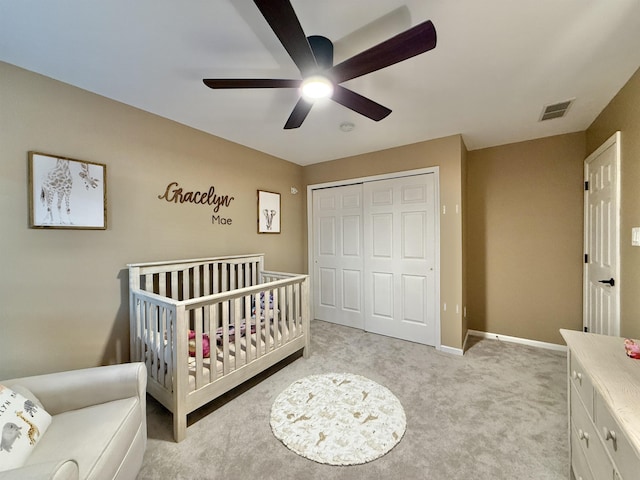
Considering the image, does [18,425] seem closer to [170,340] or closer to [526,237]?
[170,340]

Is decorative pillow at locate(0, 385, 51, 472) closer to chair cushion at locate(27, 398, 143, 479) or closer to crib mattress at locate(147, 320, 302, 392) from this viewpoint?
chair cushion at locate(27, 398, 143, 479)

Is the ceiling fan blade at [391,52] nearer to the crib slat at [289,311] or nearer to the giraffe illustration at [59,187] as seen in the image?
the crib slat at [289,311]

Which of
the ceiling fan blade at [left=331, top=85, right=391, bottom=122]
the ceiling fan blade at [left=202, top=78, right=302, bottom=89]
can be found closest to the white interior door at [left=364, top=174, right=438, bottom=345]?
the ceiling fan blade at [left=331, top=85, right=391, bottom=122]

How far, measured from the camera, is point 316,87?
138cm

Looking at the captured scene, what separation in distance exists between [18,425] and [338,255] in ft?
10.0

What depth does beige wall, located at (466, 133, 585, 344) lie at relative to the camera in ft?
9.11

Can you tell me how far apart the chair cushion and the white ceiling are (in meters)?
→ 1.94

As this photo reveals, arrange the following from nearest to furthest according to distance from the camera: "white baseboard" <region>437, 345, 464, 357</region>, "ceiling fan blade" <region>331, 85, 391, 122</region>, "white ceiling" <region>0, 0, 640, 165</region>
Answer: "white ceiling" <region>0, 0, 640, 165</region> < "ceiling fan blade" <region>331, 85, 391, 122</region> < "white baseboard" <region>437, 345, 464, 357</region>

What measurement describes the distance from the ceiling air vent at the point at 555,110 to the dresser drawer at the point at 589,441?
2152 mm

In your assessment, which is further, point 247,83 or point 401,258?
point 401,258

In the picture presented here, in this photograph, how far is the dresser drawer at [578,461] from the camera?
1.11 m

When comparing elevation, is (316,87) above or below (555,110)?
below

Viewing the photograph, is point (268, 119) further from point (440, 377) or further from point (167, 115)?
point (440, 377)

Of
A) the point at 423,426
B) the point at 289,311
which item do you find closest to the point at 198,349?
the point at 289,311
